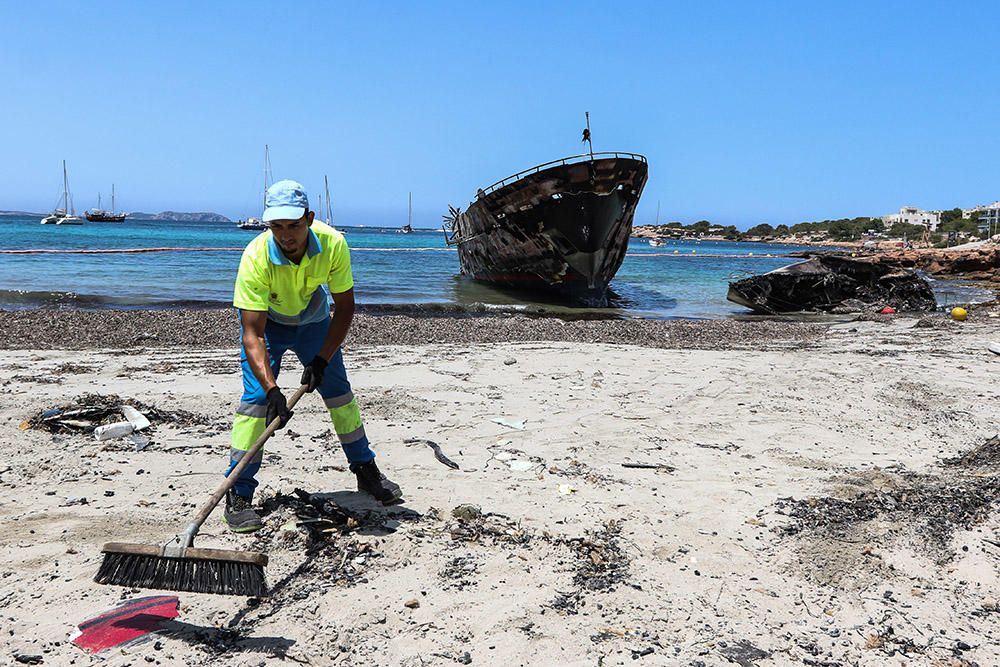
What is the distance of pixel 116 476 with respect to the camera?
3949mm

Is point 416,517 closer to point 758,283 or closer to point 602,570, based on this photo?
point 602,570

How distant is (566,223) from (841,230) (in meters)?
95.7

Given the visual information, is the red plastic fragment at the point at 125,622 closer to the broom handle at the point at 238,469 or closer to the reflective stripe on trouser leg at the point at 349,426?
the broom handle at the point at 238,469

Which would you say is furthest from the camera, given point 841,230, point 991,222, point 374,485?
point 841,230

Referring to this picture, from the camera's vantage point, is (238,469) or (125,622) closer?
(125,622)

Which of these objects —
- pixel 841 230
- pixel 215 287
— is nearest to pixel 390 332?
pixel 215 287

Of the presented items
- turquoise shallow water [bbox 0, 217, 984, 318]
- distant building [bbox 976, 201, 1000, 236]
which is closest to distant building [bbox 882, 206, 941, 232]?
distant building [bbox 976, 201, 1000, 236]

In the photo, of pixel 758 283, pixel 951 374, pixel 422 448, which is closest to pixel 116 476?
pixel 422 448

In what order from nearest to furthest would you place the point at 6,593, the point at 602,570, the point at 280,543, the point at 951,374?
the point at 6,593
the point at 602,570
the point at 280,543
the point at 951,374

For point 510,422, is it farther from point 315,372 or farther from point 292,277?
point 292,277

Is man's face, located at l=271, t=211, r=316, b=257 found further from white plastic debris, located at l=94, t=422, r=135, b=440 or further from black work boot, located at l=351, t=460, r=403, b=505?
white plastic debris, located at l=94, t=422, r=135, b=440

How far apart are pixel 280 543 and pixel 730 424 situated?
3.38m

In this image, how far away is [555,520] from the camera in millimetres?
3521

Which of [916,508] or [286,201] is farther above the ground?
[286,201]
